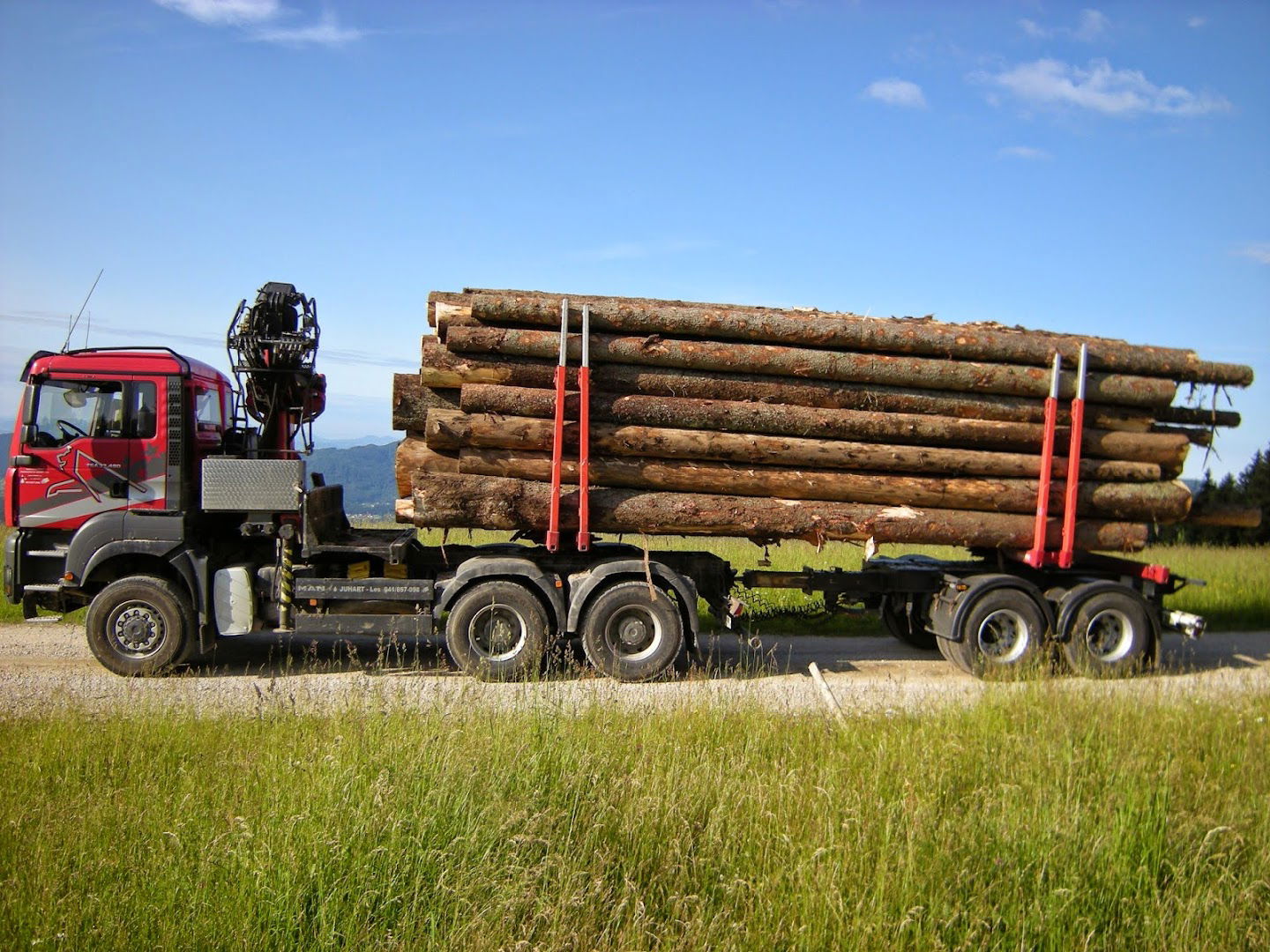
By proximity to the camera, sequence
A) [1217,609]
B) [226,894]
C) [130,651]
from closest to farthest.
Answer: [226,894] → [130,651] → [1217,609]

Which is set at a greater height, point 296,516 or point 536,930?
point 296,516

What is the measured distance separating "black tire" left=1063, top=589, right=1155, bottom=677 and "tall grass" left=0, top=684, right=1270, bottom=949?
4.24m

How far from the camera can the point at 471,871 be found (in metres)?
4.53

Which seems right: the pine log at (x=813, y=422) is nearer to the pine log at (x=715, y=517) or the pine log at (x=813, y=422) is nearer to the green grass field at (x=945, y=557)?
the pine log at (x=715, y=517)

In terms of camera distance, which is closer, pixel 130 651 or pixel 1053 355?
pixel 130 651

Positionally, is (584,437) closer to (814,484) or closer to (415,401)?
(415,401)

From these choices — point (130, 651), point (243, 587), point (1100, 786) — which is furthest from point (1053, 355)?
point (130, 651)

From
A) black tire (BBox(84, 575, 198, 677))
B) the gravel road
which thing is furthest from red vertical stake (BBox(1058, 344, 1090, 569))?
black tire (BBox(84, 575, 198, 677))

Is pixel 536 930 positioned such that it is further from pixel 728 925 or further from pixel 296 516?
pixel 296 516

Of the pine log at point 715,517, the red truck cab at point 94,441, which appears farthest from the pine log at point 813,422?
the red truck cab at point 94,441

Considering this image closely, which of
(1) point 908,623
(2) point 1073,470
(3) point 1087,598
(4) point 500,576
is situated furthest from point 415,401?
(3) point 1087,598

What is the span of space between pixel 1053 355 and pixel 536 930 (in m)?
9.06

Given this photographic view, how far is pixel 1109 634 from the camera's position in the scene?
10984 millimetres

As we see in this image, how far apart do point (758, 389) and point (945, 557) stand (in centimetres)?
824
